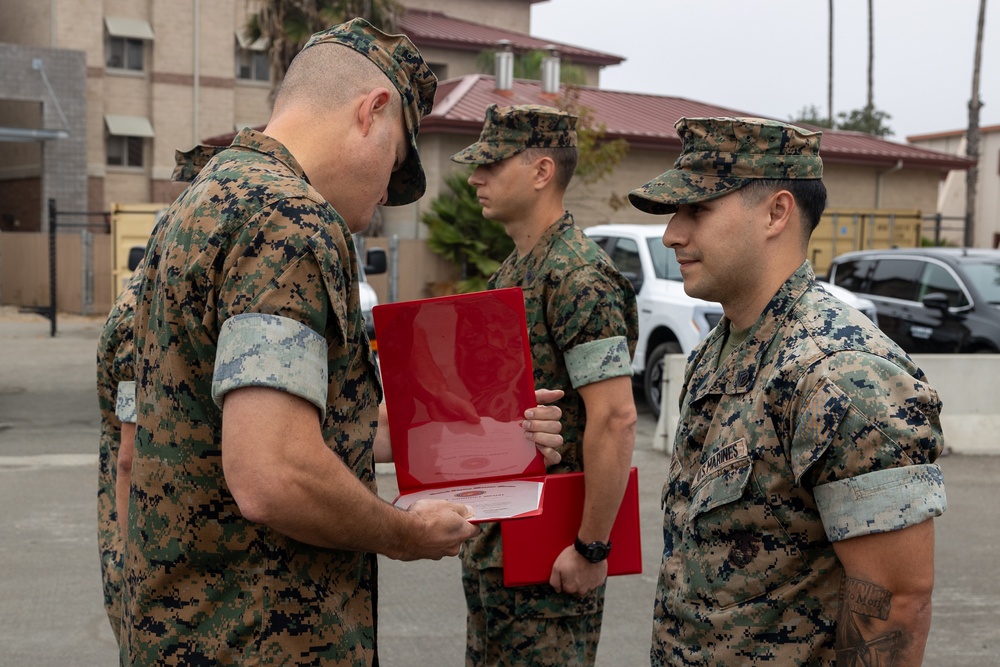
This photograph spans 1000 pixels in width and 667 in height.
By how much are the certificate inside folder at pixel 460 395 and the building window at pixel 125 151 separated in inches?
1279

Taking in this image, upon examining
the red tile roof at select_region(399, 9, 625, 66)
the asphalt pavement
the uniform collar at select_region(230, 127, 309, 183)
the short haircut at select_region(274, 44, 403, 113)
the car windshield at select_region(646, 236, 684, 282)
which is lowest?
the asphalt pavement

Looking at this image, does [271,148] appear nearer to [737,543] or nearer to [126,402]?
[126,402]

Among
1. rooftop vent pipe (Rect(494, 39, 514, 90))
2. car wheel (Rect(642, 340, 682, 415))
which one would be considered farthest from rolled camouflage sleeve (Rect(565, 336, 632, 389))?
rooftop vent pipe (Rect(494, 39, 514, 90))

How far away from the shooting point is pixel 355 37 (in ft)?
7.38

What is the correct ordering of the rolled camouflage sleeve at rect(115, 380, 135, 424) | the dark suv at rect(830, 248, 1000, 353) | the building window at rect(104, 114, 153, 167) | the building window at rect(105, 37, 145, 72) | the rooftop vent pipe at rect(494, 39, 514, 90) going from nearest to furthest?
the rolled camouflage sleeve at rect(115, 380, 135, 424)
the dark suv at rect(830, 248, 1000, 353)
the rooftop vent pipe at rect(494, 39, 514, 90)
the building window at rect(104, 114, 153, 167)
the building window at rect(105, 37, 145, 72)

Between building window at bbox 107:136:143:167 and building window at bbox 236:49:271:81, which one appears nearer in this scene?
building window at bbox 107:136:143:167

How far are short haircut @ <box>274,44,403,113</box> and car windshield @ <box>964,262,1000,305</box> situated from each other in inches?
439

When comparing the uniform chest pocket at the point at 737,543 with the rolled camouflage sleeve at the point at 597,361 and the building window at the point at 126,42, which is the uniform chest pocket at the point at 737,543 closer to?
the rolled camouflage sleeve at the point at 597,361

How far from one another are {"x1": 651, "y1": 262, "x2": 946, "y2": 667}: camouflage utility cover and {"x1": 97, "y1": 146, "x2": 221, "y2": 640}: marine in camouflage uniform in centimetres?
154

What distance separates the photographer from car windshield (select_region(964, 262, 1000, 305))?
1188cm

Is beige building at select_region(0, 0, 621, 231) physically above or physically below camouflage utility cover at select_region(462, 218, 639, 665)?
above

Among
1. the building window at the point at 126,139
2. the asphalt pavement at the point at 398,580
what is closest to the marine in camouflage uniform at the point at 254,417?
the asphalt pavement at the point at 398,580

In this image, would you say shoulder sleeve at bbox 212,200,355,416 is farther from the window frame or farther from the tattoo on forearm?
the window frame

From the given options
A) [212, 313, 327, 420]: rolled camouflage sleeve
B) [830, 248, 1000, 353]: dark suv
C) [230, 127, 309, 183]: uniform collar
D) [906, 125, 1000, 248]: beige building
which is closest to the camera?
[212, 313, 327, 420]: rolled camouflage sleeve
